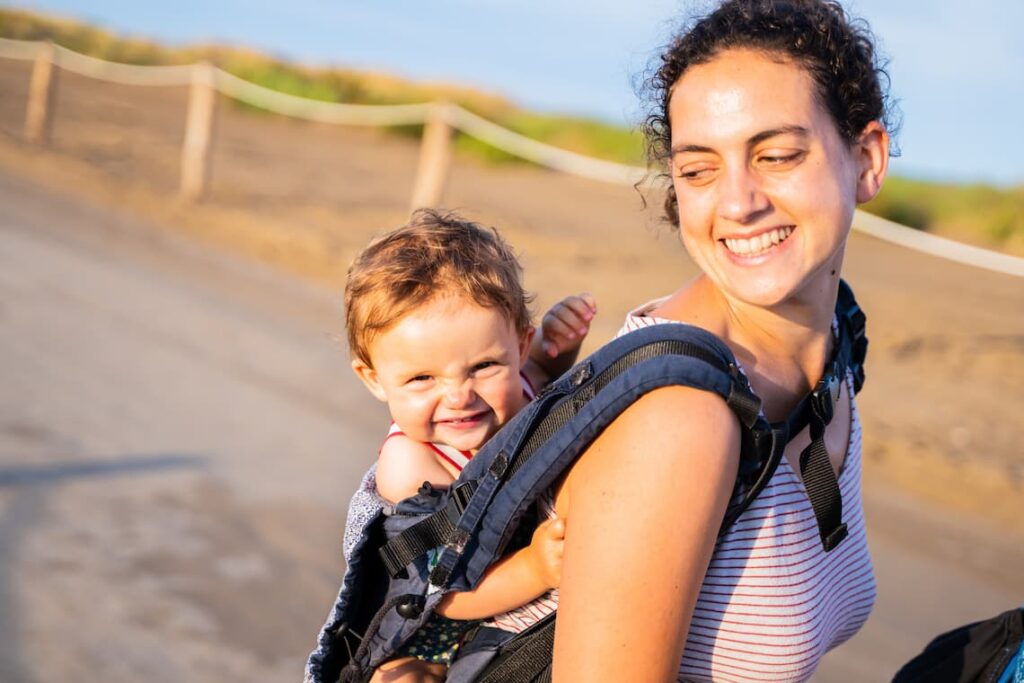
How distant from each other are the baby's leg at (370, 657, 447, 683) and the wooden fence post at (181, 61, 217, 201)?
13948 millimetres

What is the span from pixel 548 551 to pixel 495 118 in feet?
100

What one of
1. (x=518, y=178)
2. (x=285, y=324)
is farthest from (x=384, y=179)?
(x=285, y=324)

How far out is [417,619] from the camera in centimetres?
177

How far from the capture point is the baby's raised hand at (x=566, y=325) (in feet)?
7.99

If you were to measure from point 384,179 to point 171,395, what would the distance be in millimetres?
15626

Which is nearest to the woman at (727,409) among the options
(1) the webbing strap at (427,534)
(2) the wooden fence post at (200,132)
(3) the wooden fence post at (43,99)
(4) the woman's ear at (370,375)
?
(1) the webbing strap at (427,534)

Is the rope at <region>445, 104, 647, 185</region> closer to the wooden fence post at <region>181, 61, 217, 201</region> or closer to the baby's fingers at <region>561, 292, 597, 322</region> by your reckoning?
the wooden fence post at <region>181, 61, 217, 201</region>

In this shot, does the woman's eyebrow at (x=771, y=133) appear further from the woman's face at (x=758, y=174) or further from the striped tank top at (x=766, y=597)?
the striped tank top at (x=766, y=597)

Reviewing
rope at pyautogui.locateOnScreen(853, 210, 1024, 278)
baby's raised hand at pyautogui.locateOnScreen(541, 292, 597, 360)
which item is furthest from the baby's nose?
rope at pyautogui.locateOnScreen(853, 210, 1024, 278)

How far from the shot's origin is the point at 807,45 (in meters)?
1.85

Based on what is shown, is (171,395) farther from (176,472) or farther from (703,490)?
(703,490)

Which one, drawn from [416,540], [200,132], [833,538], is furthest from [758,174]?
[200,132]

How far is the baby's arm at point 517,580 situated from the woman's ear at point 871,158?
85 centimetres

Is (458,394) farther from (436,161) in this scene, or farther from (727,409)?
(436,161)
